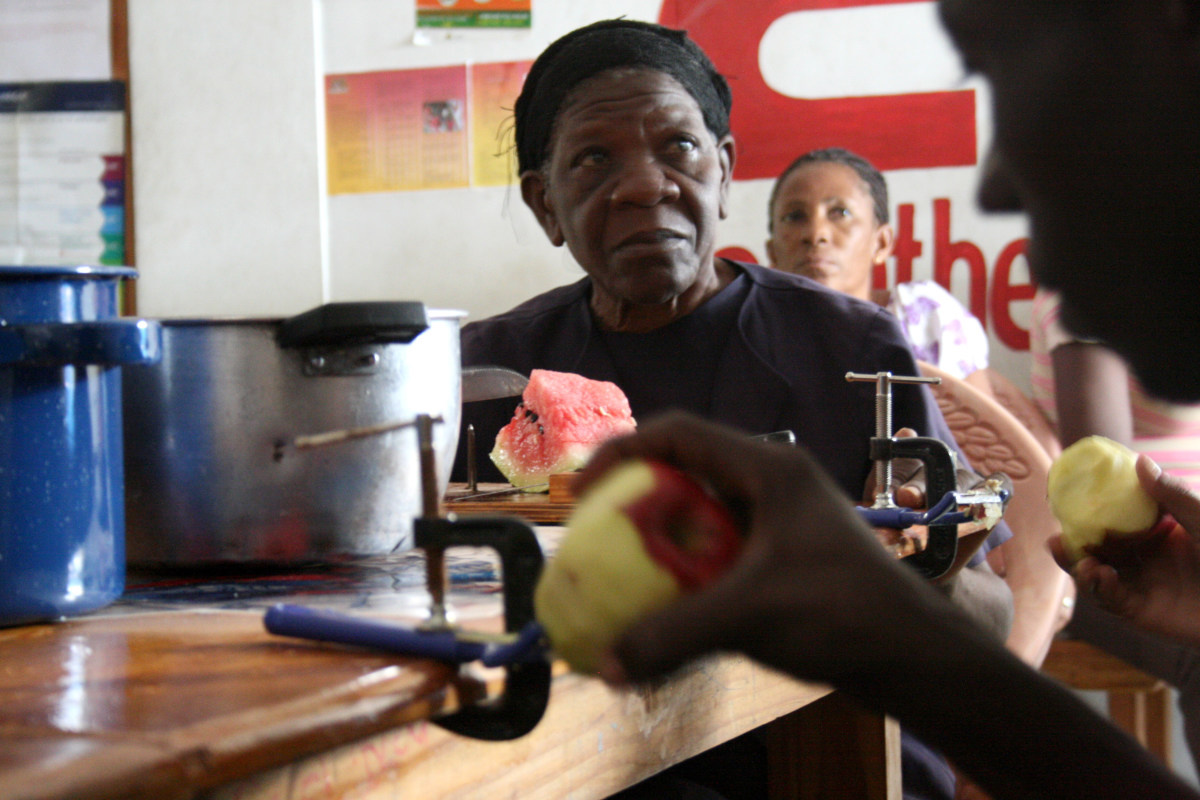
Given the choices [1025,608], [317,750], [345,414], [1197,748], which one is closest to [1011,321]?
[1025,608]

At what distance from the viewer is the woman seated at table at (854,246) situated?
2.97 meters

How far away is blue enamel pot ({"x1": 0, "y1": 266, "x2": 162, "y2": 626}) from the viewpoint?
27.2 inches

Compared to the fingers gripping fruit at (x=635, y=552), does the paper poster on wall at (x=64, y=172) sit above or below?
above

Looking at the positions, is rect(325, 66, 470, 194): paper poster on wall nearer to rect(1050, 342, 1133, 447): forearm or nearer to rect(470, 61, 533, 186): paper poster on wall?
rect(470, 61, 533, 186): paper poster on wall

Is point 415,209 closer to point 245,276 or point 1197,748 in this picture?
point 245,276

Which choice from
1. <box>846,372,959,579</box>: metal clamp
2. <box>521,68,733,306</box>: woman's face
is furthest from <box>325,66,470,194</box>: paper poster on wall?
<box>846,372,959,579</box>: metal clamp

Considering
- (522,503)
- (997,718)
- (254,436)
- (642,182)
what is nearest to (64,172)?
(642,182)

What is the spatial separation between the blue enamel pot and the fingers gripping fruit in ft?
1.12

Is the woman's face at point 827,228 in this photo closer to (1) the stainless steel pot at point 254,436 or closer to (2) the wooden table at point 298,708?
(2) the wooden table at point 298,708

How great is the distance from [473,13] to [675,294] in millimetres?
1974

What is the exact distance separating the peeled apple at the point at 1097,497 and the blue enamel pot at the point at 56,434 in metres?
0.91

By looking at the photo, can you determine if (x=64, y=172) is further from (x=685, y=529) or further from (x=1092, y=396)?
(x=685, y=529)

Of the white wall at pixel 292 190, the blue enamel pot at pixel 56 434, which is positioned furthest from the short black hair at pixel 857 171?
the blue enamel pot at pixel 56 434

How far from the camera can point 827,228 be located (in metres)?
3.02
